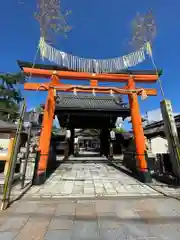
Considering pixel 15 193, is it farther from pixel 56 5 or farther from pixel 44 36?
pixel 56 5

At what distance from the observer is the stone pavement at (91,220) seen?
2334 mm

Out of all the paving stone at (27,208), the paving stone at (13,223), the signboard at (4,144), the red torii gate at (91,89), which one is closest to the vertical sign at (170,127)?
the red torii gate at (91,89)

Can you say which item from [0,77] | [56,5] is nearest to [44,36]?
[56,5]

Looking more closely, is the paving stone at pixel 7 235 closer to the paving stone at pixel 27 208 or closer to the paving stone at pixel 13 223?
the paving stone at pixel 13 223

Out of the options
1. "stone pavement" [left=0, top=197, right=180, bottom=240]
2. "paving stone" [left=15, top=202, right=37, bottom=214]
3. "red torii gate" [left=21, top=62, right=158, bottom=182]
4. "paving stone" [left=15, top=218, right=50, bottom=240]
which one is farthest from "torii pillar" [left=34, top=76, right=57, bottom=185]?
"paving stone" [left=15, top=218, right=50, bottom=240]

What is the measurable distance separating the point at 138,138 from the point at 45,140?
3972mm

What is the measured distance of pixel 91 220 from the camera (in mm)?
2812

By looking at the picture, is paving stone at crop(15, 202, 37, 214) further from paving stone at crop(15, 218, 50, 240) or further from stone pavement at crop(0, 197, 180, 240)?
paving stone at crop(15, 218, 50, 240)

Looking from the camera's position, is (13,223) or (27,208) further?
(27,208)

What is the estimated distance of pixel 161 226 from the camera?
8.51 ft

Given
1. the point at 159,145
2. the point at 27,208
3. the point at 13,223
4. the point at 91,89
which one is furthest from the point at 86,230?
the point at 159,145

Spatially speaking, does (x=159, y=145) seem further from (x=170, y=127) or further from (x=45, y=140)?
(x=45, y=140)

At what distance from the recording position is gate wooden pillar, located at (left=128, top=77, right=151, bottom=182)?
19.9 feet

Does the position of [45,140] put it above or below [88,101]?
below
